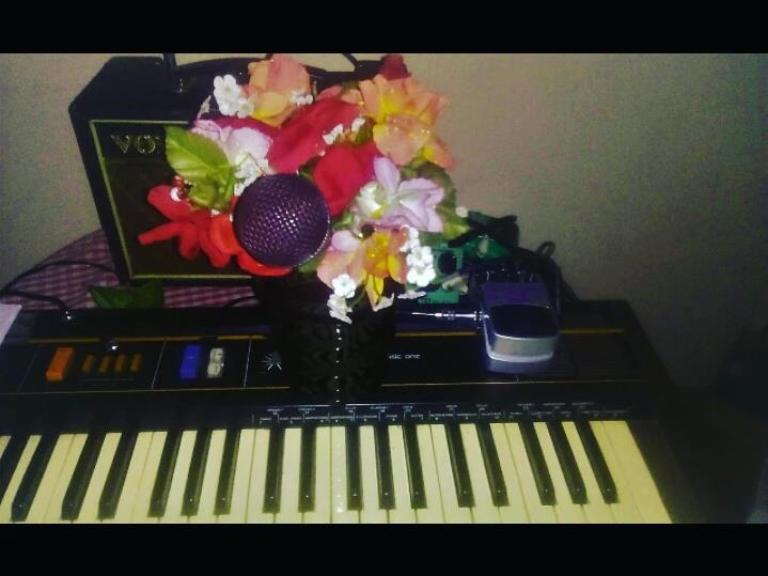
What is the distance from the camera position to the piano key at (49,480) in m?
0.83

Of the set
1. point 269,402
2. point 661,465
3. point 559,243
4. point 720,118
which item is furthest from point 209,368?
point 720,118

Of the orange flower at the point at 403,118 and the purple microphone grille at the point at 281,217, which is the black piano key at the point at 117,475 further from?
the orange flower at the point at 403,118

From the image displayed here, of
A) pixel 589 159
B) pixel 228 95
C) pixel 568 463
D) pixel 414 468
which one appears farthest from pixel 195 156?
pixel 589 159

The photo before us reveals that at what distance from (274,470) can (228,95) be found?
0.45m

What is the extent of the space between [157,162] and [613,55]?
70cm

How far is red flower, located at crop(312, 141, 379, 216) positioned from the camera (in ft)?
2.19

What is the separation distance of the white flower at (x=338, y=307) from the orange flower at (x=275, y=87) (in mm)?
189

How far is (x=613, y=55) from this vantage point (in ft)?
3.52

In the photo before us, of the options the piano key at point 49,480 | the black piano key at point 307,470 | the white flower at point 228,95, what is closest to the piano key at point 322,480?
the black piano key at point 307,470

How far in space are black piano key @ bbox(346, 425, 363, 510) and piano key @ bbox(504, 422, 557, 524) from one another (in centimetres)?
20

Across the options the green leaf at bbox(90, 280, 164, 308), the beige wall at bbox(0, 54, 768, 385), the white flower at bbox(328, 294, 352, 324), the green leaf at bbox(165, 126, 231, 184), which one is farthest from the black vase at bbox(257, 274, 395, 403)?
the beige wall at bbox(0, 54, 768, 385)

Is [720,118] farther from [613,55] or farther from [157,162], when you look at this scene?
[157,162]

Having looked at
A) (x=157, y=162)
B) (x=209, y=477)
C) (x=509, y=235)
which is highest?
(x=157, y=162)

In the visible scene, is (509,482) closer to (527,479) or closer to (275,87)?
(527,479)
